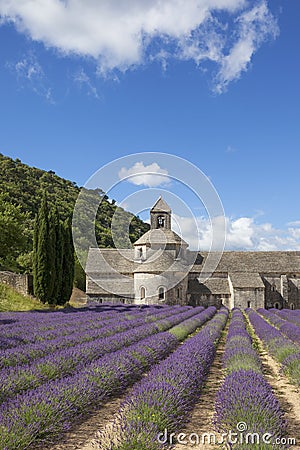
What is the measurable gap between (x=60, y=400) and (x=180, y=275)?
29.4 m

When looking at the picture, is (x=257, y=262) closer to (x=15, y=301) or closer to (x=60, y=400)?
(x=15, y=301)

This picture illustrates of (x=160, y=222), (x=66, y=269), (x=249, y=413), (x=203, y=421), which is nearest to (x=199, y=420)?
(x=203, y=421)

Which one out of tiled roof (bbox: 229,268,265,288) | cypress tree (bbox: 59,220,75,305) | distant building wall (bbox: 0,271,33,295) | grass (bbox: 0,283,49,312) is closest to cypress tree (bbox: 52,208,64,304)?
cypress tree (bbox: 59,220,75,305)

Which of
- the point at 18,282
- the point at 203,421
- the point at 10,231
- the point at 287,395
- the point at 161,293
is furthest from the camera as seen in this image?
the point at 161,293

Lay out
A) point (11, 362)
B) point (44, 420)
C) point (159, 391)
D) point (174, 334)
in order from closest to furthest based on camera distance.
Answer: point (44, 420) → point (159, 391) → point (11, 362) → point (174, 334)

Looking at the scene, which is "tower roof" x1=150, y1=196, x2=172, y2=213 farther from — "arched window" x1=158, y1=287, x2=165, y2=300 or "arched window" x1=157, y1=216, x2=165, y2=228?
"arched window" x1=158, y1=287, x2=165, y2=300

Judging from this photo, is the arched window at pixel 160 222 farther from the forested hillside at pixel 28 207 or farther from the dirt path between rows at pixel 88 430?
the dirt path between rows at pixel 88 430

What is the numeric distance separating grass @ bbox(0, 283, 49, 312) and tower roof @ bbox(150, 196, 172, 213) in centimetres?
1528

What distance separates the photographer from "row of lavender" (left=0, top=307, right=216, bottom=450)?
392 centimetres

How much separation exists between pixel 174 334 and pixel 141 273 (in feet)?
66.1

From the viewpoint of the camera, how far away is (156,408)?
4.55m

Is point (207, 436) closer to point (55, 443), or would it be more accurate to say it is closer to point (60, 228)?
point (55, 443)

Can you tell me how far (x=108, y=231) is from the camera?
179ft

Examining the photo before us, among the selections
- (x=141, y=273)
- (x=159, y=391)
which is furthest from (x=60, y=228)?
(x=159, y=391)
